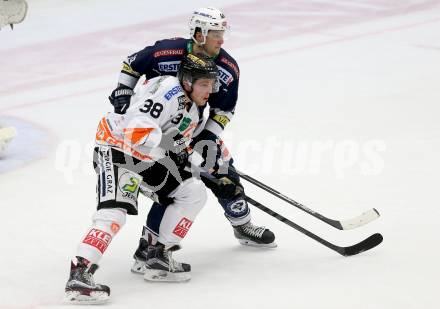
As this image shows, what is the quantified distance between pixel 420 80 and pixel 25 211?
170 inches

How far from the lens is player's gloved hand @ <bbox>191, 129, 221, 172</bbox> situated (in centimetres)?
552

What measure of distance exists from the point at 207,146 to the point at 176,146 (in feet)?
1.54

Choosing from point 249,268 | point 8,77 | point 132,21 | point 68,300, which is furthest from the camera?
point 132,21

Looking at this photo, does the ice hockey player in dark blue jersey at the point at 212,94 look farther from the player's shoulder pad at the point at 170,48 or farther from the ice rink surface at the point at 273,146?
the ice rink surface at the point at 273,146

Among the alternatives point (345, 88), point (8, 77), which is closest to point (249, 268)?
point (345, 88)

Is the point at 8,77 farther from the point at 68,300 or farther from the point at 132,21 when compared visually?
the point at 68,300

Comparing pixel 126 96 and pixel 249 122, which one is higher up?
pixel 126 96

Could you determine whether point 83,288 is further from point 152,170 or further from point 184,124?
point 184,124

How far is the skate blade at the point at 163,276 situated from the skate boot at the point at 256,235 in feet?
2.21

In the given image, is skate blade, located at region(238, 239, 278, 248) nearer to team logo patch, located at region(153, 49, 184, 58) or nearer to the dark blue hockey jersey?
the dark blue hockey jersey

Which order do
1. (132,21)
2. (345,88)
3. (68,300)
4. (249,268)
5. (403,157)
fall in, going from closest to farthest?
(68,300) → (249,268) → (403,157) → (345,88) → (132,21)

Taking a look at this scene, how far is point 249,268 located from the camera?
543cm

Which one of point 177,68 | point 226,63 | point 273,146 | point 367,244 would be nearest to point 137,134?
point 177,68

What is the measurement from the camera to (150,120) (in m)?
4.83
